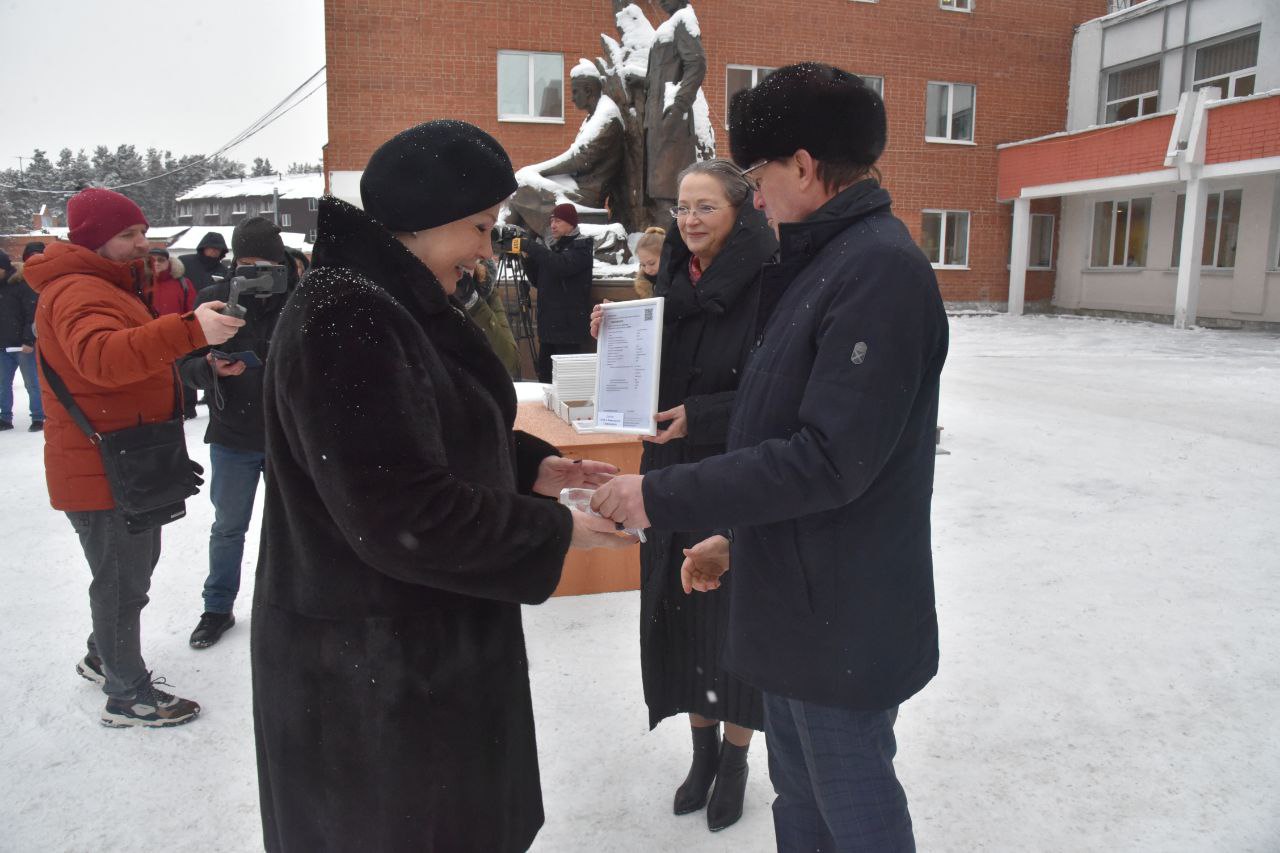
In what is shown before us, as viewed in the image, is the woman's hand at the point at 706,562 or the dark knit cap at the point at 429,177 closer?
the dark knit cap at the point at 429,177

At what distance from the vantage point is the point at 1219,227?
57.0 ft

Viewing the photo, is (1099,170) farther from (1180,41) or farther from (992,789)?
(992,789)

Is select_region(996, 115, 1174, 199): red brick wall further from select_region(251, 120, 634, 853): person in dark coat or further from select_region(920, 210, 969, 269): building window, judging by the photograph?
select_region(251, 120, 634, 853): person in dark coat

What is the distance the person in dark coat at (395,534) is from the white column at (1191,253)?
17.6m

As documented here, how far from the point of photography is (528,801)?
1634 mm

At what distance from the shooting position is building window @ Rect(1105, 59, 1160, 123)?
19.3 metres

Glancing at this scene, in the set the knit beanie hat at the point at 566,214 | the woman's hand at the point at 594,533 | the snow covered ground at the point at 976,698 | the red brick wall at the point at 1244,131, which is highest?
the red brick wall at the point at 1244,131

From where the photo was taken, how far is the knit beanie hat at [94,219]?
279 cm

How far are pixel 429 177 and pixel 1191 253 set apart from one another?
1809cm

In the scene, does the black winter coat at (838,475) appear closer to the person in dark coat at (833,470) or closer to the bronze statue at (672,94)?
the person in dark coat at (833,470)

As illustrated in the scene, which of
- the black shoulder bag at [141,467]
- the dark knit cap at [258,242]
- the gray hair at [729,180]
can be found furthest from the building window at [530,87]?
the gray hair at [729,180]

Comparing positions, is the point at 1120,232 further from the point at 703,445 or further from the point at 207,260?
the point at 703,445

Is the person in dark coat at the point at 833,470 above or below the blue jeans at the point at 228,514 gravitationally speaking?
above

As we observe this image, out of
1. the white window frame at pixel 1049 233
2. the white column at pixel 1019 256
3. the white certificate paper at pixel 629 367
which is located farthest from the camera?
the white window frame at pixel 1049 233
